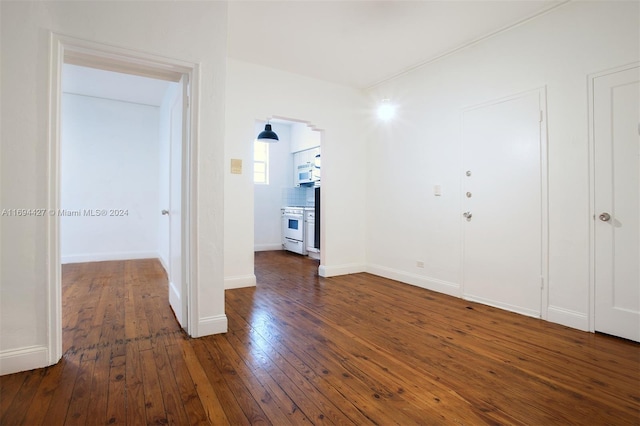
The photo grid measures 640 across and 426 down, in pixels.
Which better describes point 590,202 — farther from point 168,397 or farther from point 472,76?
point 168,397

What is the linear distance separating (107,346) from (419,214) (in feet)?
11.1

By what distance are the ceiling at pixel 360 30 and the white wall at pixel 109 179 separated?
313 cm

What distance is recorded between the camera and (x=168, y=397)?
1.65 metres

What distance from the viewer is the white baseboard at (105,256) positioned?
17.6 ft

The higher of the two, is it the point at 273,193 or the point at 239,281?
the point at 273,193

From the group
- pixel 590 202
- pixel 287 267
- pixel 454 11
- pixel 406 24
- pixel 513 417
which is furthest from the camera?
pixel 287 267

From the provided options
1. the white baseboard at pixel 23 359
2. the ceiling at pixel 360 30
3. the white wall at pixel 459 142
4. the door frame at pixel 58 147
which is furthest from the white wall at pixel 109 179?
the white baseboard at pixel 23 359

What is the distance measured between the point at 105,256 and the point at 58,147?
4.35m

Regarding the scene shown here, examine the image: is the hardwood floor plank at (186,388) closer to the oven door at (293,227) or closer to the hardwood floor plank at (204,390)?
the hardwood floor plank at (204,390)

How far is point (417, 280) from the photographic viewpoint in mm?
3992

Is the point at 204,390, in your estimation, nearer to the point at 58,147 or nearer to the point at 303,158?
the point at 58,147

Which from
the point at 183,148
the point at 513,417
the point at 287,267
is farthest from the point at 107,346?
the point at 287,267

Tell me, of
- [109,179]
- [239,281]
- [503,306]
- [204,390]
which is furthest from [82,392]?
[109,179]

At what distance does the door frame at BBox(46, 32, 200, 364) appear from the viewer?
196 cm
